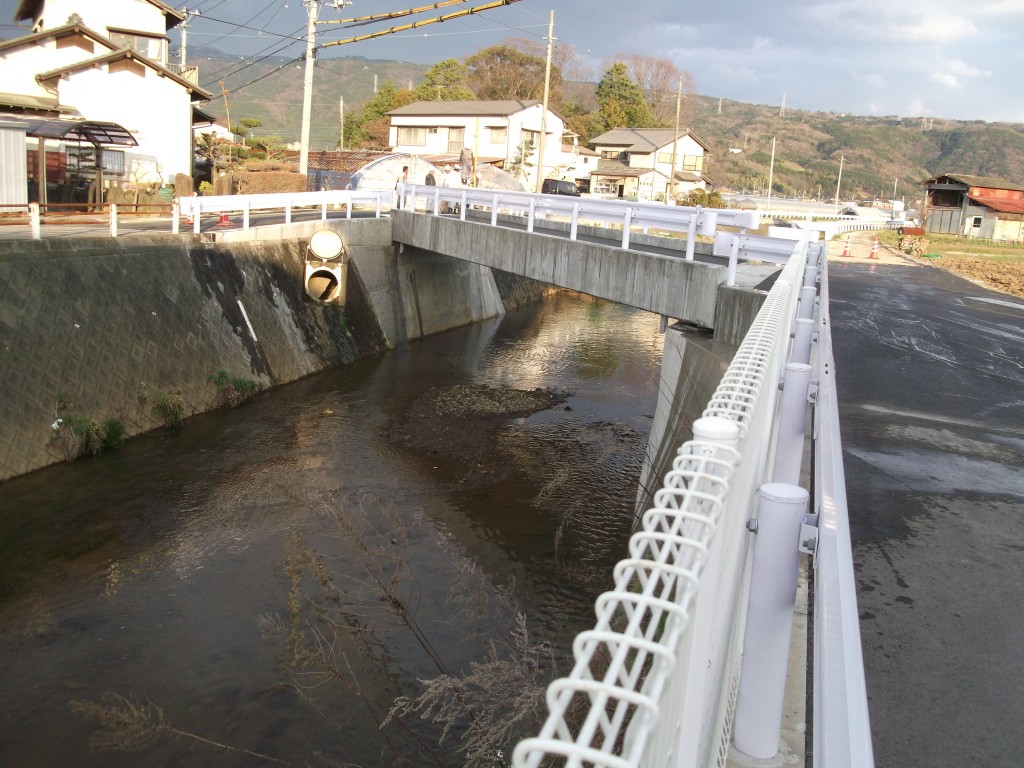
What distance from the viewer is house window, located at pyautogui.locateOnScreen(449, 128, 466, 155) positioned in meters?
56.7

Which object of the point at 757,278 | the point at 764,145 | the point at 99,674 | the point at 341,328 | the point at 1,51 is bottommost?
the point at 99,674

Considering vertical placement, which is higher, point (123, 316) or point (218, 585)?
point (123, 316)

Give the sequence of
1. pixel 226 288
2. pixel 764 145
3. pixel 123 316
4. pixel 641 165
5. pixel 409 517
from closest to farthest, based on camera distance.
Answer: pixel 409 517
pixel 123 316
pixel 226 288
pixel 641 165
pixel 764 145

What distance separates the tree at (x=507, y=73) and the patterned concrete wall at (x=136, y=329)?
65.2m

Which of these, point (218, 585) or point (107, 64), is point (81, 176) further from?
point (218, 585)

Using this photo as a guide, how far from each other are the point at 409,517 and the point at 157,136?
2469cm

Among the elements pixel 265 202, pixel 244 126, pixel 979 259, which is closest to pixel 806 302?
pixel 265 202

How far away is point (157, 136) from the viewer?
3058 centimetres

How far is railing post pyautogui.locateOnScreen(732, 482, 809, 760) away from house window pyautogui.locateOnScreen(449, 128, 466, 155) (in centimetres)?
5653

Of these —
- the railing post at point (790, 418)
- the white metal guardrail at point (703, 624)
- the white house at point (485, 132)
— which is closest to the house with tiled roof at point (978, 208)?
the white house at point (485, 132)

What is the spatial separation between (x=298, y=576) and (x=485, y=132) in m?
50.5

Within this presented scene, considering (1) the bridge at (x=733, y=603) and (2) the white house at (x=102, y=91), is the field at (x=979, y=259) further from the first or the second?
(2) the white house at (x=102, y=91)

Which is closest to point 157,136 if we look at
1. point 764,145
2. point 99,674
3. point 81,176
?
point 81,176

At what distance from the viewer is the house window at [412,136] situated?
59000 millimetres
